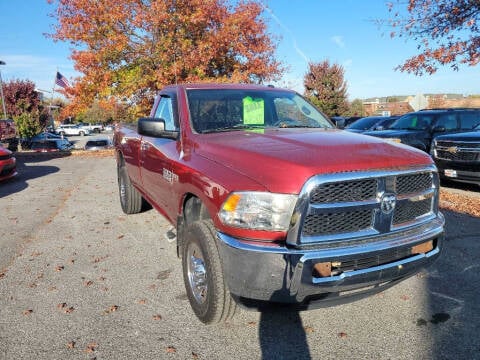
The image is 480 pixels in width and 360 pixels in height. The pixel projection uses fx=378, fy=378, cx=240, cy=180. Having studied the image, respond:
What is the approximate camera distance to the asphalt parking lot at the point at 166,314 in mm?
2645

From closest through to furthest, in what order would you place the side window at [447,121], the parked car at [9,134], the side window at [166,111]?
the side window at [166,111] < the side window at [447,121] < the parked car at [9,134]

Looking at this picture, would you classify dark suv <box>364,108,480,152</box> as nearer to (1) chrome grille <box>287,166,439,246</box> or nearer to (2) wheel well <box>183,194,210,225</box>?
(1) chrome grille <box>287,166,439,246</box>

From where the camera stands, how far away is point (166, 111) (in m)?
4.32

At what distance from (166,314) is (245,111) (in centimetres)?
203

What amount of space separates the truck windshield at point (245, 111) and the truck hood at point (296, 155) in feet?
1.27

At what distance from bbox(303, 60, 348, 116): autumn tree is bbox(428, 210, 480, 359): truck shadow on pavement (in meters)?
34.1

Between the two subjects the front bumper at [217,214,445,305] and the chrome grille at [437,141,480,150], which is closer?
the front bumper at [217,214,445,305]

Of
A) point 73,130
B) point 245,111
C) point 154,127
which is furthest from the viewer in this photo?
point 73,130

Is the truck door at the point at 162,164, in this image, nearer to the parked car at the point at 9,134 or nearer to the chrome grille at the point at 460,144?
the chrome grille at the point at 460,144

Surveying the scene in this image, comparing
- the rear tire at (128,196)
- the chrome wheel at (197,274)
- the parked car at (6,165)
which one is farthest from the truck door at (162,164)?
the parked car at (6,165)

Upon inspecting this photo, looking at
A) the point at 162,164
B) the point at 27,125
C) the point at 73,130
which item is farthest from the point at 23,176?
the point at 73,130

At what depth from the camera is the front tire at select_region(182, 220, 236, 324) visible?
8.54 ft

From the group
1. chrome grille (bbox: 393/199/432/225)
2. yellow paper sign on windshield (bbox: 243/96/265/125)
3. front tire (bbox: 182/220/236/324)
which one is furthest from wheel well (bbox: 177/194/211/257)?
chrome grille (bbox: 393/199/432/225)

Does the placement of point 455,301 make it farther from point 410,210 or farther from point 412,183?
point 412,183
